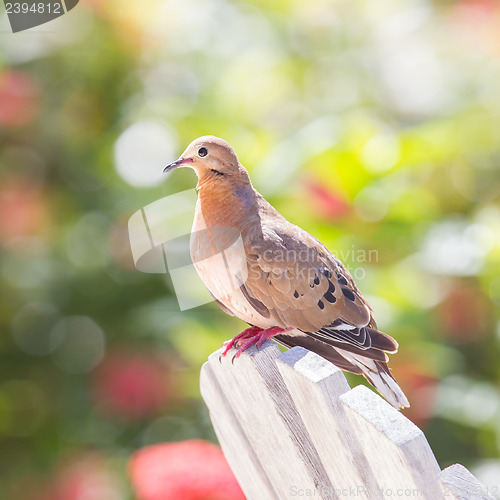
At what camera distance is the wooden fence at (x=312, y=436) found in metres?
1.01

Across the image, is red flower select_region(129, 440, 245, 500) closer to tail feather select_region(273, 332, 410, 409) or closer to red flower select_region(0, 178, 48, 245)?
tail feather select_region(273, 332, 410, 409)

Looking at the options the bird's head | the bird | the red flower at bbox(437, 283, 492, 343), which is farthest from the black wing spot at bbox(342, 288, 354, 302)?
the red flower at bbox(437, 283, 492, 343)

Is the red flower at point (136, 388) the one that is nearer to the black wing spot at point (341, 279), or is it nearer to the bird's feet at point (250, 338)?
the bird's feet at point (250, 338)

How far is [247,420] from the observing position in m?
1.43

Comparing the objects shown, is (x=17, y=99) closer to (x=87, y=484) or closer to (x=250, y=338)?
(x=87, y=484)

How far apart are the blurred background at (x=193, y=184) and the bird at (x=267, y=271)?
62cm

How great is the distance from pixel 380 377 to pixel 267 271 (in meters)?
0.40

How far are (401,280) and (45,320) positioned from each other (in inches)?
66.6

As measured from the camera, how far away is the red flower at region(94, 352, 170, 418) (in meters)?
3.01

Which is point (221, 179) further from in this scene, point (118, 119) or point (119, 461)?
point (118, 119)

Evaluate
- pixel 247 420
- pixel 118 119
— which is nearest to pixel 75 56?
pixel 118 119

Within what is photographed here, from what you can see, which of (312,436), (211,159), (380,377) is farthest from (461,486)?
(211,159)

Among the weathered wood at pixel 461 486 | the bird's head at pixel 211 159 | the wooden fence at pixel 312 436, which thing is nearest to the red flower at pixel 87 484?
the wooden fence at pixel 312 436

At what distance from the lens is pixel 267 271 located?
176cm
